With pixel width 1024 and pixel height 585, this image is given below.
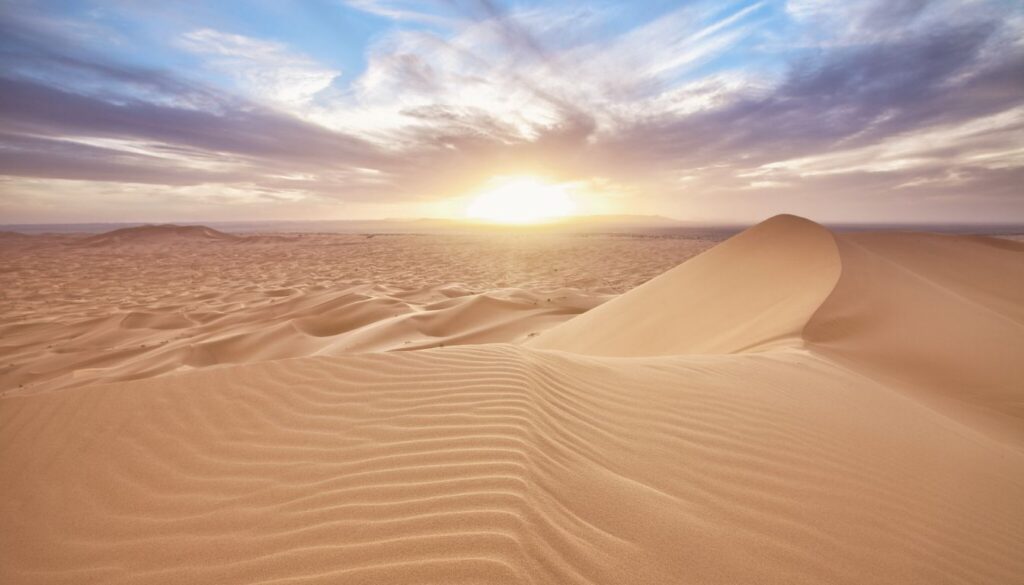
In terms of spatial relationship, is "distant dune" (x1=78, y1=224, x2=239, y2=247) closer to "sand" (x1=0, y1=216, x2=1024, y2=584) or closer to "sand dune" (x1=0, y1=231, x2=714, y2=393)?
"sand dune" (x1=0, y1=231, x2=714, y2=393)

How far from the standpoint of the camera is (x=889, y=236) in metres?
8.80

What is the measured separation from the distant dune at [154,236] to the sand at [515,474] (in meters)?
24.5

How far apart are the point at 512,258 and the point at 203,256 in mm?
11909

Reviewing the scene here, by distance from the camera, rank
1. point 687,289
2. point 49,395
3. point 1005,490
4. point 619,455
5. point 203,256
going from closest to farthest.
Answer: point 619,455 → point 1005,490 → point 49,395 → point 687,289 → point 203,256

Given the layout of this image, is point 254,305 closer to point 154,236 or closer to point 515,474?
point 515,474

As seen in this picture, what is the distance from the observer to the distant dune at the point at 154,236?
70.2 ft

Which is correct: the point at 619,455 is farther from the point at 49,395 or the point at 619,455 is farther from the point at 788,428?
the point at 49,395

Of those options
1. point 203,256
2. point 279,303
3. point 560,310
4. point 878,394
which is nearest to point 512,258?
point 560,310

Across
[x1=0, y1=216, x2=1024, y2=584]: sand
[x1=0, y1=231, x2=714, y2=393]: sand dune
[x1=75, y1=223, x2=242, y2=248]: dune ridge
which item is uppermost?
[x1=75, y1=223, x2=242, y2=248]: dune ridge

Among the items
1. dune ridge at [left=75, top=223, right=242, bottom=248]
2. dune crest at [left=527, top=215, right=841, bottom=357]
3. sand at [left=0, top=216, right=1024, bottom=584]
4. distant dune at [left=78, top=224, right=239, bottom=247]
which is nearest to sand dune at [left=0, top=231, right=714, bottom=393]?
dune crest at [left=527, top=215, right=841, bottom=357]

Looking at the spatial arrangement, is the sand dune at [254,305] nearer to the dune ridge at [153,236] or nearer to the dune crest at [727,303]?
the dune crest at [727,303]

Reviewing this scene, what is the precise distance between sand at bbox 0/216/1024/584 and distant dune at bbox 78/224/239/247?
24.5 metres

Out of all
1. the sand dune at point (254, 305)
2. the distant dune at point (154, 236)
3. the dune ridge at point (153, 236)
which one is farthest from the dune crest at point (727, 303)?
the distant dune at point (154, 236)

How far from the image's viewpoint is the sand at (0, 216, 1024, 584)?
1505mm
